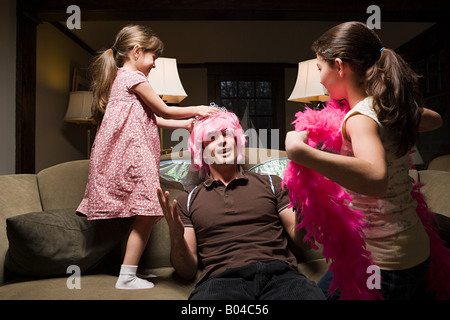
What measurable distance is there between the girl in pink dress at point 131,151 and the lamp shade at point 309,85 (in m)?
1.27

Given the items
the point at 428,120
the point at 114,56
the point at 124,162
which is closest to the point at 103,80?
the point at 114,56

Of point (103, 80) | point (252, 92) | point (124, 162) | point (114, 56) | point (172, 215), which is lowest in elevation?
point (172, 215)

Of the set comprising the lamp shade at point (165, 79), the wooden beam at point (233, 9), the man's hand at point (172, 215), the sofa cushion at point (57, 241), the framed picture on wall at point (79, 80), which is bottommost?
the sofa cushion at point (57, 241)

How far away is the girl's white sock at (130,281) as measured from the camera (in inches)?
54.6

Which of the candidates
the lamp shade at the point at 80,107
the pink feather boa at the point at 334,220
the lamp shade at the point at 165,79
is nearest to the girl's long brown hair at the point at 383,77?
the pink feather boa at the point at 334,220

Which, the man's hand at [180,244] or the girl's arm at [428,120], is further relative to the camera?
the man's hand at [180,244]

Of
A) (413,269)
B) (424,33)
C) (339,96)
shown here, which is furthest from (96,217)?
(424,33)

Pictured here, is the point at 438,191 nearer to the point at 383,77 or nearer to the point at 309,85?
the point at 383,77

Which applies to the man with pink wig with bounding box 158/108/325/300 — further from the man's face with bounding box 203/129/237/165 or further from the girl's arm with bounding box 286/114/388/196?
the girl's arm with bounding box 286/114/388/196

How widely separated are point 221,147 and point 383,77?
813 mm

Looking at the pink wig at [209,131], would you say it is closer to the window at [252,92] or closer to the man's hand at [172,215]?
the man's hand at [172,215]

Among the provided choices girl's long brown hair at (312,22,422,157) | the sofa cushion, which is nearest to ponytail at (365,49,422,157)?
girl's long brown hair at (312,22,422,157)

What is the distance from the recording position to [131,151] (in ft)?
5.10

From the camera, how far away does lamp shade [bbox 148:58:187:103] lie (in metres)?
2.45
